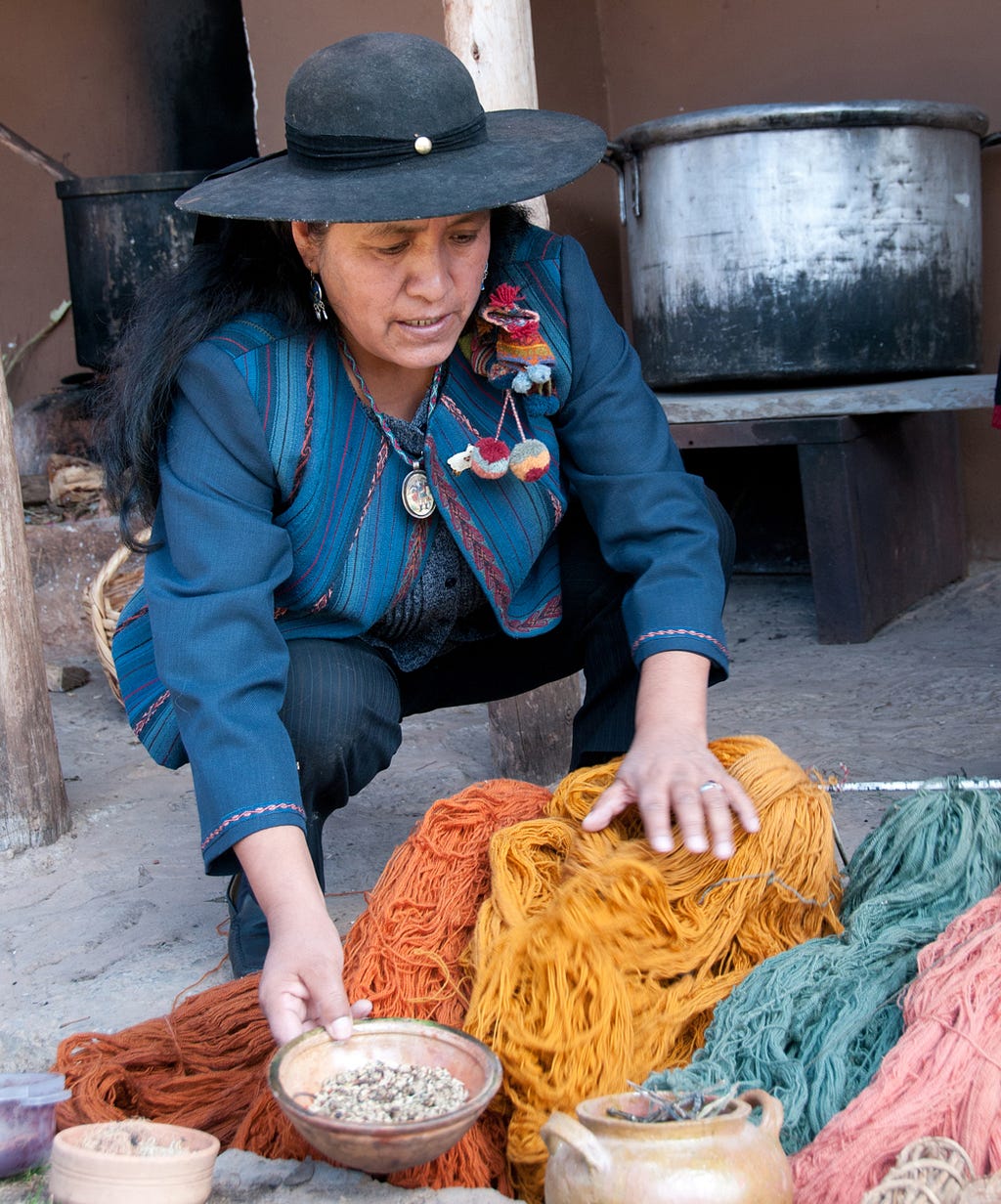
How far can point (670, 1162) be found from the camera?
3.83 feet

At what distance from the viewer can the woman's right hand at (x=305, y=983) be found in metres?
1.43

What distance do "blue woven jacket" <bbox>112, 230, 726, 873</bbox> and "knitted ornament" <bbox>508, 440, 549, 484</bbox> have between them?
0.07 m

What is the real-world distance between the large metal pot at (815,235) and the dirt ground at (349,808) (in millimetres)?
797

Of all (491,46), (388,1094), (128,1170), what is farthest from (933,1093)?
(491,46)

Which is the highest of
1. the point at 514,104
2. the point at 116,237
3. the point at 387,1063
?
the point at 514,104

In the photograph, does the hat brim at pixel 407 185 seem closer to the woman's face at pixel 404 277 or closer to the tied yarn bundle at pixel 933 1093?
the woman's face at pixel 404 277

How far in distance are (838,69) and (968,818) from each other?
314cm

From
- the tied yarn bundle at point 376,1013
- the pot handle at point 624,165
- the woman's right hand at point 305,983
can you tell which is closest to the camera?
the woman's right hand at point 305,983

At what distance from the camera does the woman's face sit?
68.7 inches

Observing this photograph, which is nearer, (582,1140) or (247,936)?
(582,1140)

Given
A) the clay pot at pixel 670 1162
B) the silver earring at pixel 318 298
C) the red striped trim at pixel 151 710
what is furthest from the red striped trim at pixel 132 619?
the clay pot at pixel 670 1162

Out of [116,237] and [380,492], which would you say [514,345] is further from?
[116,237]

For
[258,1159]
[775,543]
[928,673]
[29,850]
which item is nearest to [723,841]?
[258,1159]

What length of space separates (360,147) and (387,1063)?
107 centimetres
